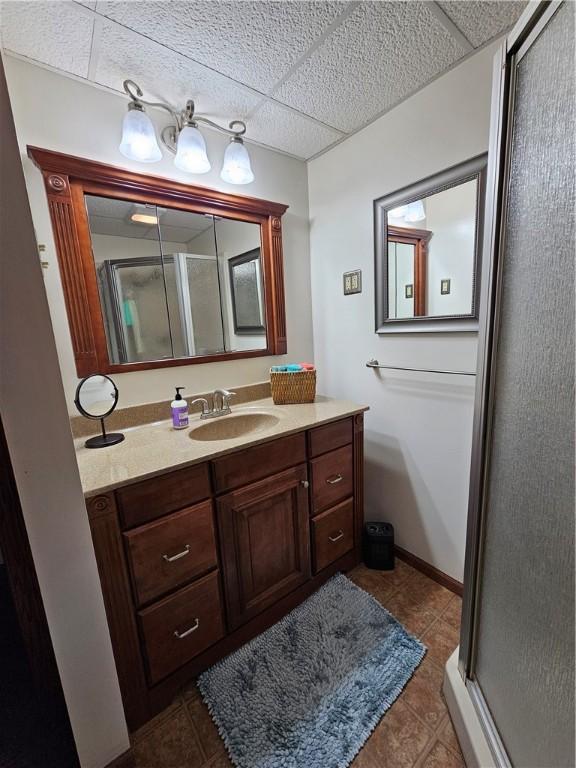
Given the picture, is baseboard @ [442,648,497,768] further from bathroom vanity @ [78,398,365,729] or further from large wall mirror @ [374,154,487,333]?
large wall mirror @ [374,154,487,333]

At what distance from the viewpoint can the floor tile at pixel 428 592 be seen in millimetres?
1404

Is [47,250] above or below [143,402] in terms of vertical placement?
above

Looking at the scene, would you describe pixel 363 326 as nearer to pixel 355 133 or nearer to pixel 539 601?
pixel 355 133

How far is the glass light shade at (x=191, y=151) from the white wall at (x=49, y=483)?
0.78 metres

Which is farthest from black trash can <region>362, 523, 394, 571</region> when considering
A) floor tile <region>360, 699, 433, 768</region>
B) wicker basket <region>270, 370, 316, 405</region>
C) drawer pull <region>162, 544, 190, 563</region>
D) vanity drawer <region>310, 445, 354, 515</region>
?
drawer pull <region>162, 544, 190, 563</region>

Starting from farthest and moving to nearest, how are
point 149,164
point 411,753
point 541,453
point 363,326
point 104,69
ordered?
point 363,326 → point 149,164 → point 104,69 → point 411,753 → point 541,453

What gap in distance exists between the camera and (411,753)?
0.92m

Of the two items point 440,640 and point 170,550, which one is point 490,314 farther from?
point 440,640

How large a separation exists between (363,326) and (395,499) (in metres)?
0.94

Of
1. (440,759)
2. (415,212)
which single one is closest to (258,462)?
(440,759)

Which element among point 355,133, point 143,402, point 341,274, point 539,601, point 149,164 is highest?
point 355,133

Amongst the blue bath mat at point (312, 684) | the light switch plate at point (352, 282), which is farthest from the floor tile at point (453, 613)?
the light switch plate at point (352, 282)

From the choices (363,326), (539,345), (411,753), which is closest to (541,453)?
(539,345)

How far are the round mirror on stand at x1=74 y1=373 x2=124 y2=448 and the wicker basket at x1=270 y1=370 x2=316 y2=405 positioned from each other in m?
0.73
